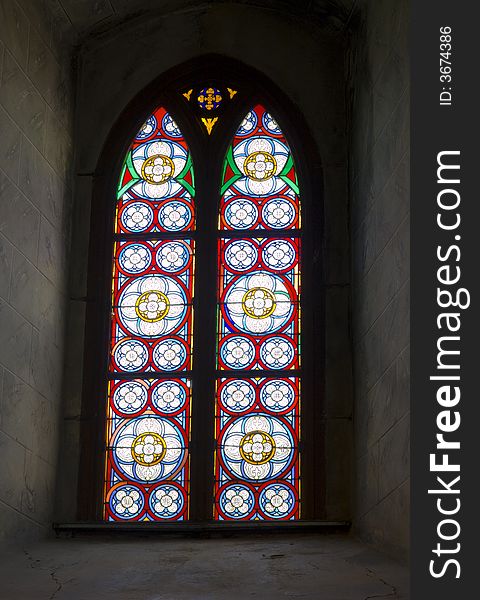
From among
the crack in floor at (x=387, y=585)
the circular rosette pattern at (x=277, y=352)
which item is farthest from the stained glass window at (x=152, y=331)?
the crack in floor at (x=387, y=585)

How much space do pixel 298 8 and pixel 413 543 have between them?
16.8 ft

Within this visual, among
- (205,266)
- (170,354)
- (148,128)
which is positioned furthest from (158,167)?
(170,354)

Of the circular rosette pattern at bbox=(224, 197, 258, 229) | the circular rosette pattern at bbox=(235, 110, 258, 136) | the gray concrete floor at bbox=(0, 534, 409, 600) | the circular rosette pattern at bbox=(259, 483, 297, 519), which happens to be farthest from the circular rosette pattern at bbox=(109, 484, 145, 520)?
the circular rosette pattern at bbox=(235, 110, 258, 136)

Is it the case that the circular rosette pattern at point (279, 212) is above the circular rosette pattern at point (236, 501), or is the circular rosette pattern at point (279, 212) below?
above

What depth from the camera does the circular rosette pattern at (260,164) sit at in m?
9.02

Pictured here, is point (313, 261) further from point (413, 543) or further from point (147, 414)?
point (413, 543)

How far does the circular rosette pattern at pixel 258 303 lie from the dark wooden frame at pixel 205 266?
14 centimetres

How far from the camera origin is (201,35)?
9.33 metres

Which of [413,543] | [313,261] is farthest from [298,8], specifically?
[413,543]

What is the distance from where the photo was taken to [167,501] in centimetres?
822

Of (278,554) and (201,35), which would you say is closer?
(278,554)

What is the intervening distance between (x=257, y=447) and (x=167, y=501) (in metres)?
0.74

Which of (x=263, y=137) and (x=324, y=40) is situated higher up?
(x=324, y=40)

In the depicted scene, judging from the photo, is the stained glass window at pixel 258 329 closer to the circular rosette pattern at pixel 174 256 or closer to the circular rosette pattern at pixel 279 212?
the circular rosette pattern at pixel 279 212
